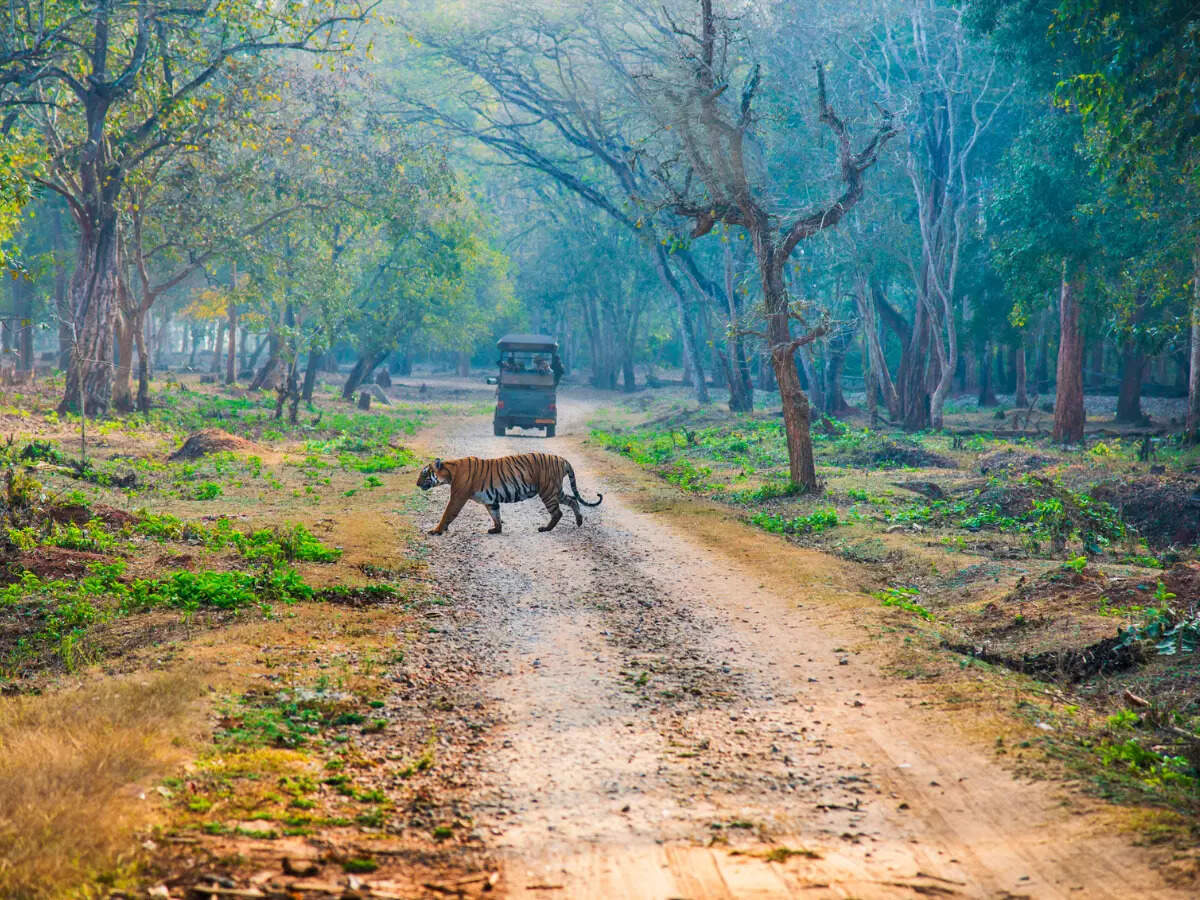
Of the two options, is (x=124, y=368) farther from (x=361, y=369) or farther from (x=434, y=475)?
(x=434, y=475)

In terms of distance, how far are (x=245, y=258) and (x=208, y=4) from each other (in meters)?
10.2

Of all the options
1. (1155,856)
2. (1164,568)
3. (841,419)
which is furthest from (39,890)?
(841,419)

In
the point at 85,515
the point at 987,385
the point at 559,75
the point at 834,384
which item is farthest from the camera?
the point at 987,385

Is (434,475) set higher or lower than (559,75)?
lower

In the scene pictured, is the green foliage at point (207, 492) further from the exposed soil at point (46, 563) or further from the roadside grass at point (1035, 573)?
the roadside grass at point (1035, 573)

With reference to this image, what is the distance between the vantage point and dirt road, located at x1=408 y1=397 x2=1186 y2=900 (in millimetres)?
4500

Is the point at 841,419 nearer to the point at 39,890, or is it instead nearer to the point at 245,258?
the point at 245,258

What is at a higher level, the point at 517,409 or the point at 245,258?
the point at 245,258

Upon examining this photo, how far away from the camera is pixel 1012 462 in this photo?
68.4 feet

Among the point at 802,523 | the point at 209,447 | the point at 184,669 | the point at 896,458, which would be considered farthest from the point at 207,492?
the point at 896,458

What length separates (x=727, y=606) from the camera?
9844mm

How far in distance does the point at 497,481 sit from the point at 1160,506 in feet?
33.5

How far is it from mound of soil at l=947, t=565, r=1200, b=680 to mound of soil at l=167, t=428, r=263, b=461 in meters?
16.5

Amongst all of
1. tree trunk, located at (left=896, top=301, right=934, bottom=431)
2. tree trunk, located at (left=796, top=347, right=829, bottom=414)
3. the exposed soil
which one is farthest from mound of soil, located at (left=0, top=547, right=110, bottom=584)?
tree trunk, located at (left=796, top=347, right=829, bottom=414)
